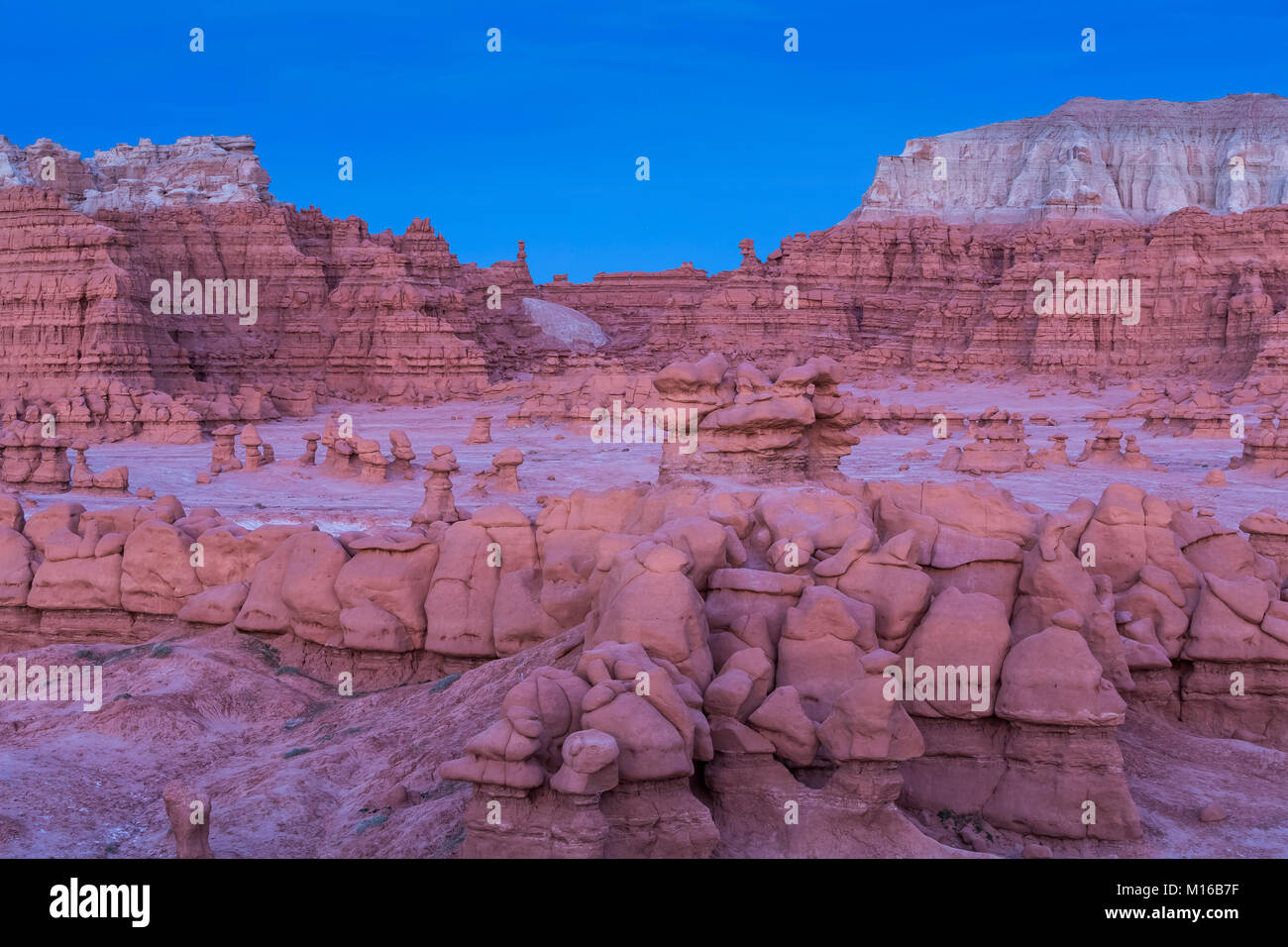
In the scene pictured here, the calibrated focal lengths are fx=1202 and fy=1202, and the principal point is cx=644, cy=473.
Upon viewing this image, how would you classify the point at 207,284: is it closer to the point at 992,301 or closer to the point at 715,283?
the point at 715,283

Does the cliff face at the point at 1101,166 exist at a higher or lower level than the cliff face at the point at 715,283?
higher

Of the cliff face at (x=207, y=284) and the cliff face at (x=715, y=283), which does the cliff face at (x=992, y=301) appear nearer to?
the cliff face at (x=715, y=283)

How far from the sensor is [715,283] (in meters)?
69.1

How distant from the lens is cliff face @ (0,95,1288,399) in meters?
38.1

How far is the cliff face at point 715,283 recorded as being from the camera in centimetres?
3806

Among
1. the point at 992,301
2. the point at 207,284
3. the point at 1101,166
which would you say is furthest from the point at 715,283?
the point at 207,284

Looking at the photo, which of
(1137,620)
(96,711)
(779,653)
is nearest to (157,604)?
(96,711)

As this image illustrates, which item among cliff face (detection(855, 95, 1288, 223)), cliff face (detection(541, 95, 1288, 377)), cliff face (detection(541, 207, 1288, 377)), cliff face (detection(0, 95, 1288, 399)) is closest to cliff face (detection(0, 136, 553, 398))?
cliff face (detection(0, 95, 1288, 399))

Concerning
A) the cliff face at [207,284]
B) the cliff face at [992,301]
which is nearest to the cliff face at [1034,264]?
the cliff face at [992,301]

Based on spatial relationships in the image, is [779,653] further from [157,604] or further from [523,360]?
[523,360]

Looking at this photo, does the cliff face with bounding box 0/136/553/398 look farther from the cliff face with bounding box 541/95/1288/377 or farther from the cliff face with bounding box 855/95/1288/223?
the cliff face with bounding box 855/95/1288/223

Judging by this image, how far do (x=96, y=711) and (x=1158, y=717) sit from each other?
7.55 m

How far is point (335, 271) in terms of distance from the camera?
49.9m

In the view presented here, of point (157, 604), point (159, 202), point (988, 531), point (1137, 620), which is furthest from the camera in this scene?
point (159, 202)
